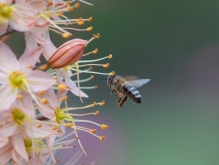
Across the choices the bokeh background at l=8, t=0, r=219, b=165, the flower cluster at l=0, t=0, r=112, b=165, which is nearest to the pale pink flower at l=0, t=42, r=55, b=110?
the flower cluster at l=0, t=0, r=112, b=165

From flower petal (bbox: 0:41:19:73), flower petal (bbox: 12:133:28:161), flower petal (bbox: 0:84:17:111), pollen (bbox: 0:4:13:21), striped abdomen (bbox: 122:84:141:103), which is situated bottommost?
striped abdomen (bbox: 122:84:141:103)

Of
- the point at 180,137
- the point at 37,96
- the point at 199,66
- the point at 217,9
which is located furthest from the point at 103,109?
the point at 37,96

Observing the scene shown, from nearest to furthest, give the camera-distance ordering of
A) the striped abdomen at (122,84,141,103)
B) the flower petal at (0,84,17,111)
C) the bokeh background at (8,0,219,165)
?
the flower petal at (0,84,17,111)
the striped abdomen at (122,84,141,103)
the bokeh background at (8,0,219,165)

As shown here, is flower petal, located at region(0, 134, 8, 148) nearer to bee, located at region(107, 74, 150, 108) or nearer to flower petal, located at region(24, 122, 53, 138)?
flower petal, located at region(24, 122, 53, 138)

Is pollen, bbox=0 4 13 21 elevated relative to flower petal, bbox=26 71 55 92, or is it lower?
elevated

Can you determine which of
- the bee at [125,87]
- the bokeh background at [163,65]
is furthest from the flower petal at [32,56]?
the bokeh background at [163,65]

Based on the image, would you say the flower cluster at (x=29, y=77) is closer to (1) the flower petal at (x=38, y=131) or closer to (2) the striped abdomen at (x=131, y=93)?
(1) the flower petal at (x=38, y=131)

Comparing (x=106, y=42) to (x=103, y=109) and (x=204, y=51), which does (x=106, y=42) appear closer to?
(x=103, y=109)
